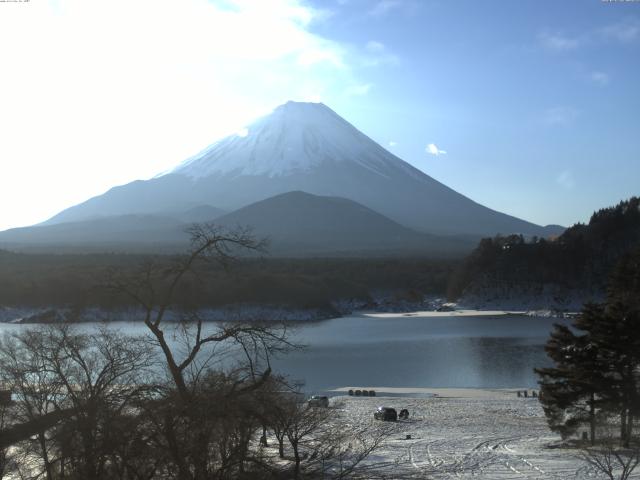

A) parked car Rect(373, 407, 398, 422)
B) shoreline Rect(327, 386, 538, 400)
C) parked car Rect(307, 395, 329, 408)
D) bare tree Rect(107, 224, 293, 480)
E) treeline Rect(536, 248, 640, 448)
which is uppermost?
bare tree Rect(107, 224, 293, 480)

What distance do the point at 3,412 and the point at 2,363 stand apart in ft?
3.05

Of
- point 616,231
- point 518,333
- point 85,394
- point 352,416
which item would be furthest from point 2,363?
point 616,231

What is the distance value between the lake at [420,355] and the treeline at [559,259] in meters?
17.1

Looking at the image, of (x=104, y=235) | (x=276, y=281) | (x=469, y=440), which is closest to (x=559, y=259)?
(x=276, y=281)

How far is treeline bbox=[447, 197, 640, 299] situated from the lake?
1712cm

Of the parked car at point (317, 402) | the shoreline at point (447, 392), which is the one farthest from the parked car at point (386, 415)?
the shoreline at point (447, 392)

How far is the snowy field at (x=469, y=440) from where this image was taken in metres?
9.90

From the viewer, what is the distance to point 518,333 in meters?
41.5

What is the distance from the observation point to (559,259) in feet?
219

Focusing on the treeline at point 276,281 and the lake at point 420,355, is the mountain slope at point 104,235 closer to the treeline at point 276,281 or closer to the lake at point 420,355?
the treeline at point 276,281

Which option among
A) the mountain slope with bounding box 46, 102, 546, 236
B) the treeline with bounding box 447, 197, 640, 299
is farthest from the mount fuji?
the treeline with bounding box 447, 197, 640, 299

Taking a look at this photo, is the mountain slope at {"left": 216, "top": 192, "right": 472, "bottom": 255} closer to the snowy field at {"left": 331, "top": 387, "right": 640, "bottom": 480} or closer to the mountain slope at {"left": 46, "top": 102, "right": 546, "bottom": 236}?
the mountain slope at {"left": 46, "top": 102, "right": 546, "bottom": 236}

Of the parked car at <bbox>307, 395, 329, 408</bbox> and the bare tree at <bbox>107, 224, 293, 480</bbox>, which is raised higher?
the bare tree at <bbox>107, 224, 293, 480</bbox>

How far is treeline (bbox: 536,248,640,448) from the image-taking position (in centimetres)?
1237
